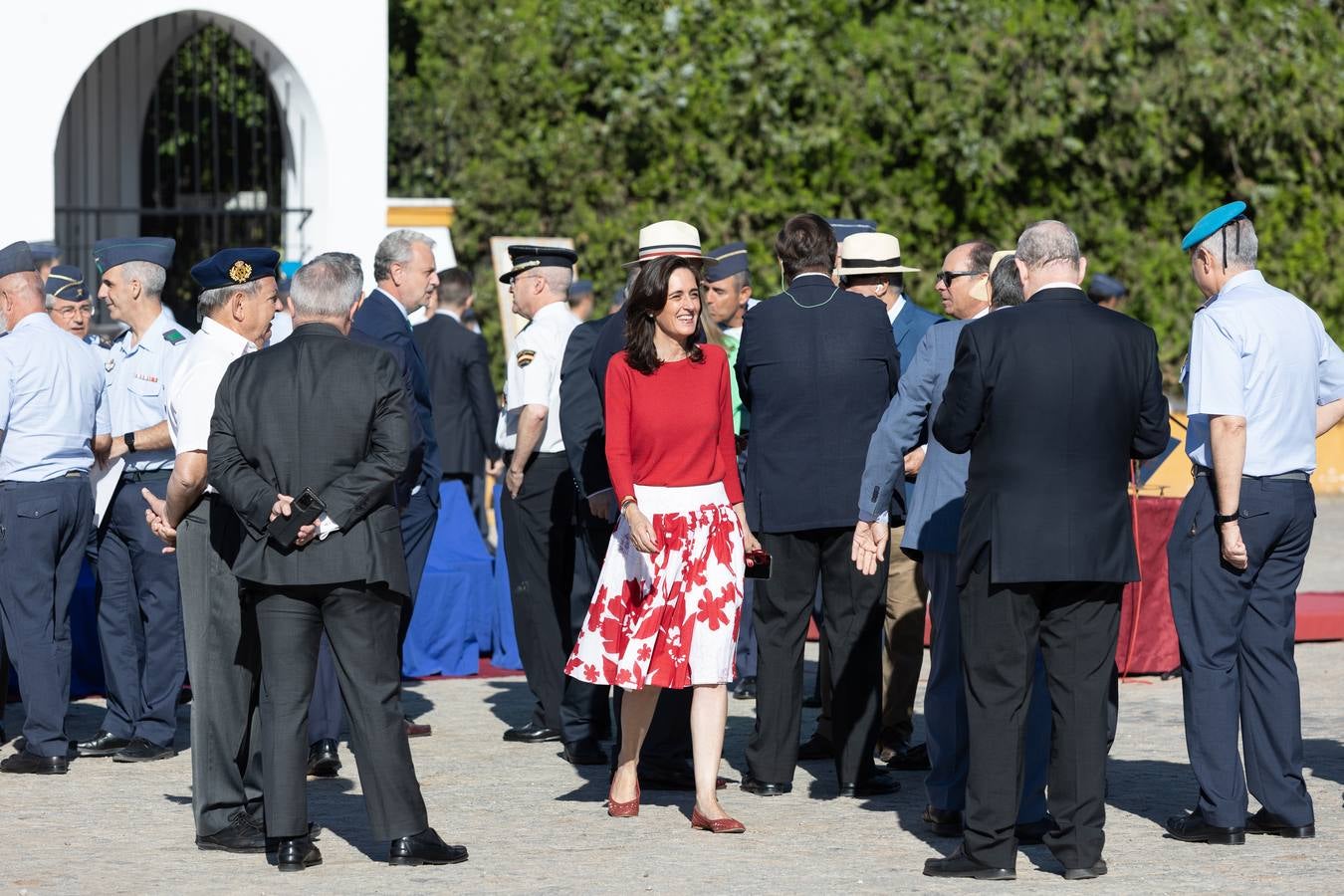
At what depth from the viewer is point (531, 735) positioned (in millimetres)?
7840

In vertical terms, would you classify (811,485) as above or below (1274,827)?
above

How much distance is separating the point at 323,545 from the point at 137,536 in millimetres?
2249

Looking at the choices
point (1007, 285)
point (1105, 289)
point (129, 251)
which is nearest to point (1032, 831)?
point (1007, 285)

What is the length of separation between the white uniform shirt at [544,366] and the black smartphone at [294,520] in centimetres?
220

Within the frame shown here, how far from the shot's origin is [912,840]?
6.07 meters

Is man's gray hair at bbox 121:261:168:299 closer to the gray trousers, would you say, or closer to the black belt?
the gray trousers

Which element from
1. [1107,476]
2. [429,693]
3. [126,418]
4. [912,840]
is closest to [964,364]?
[1107,476]

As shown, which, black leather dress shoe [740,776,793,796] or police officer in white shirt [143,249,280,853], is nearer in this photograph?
police officer in white shirt [143,249,280,853]

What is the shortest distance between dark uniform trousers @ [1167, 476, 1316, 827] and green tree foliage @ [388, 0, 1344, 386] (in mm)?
9658

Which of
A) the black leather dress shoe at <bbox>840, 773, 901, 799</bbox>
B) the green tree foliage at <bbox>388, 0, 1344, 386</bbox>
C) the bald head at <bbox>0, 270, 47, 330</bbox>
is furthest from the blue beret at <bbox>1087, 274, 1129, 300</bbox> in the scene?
the bald head at <bbox>0, 270, 47, 330</bbox>

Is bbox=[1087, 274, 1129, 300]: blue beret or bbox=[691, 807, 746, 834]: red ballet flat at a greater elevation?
bbox=[1087, 274, 1129, 300]: blue beret

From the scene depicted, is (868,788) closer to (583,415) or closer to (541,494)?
(583,415)

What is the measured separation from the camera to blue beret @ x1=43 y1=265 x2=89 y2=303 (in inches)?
317

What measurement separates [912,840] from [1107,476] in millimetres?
1361
